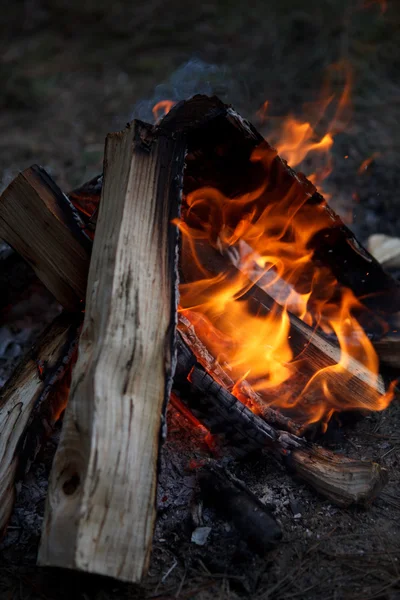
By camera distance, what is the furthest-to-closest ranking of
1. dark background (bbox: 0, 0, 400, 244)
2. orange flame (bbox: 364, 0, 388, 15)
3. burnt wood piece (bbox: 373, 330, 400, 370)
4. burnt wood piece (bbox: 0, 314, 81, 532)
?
orange flame (bbox: 364, 0, 388, 15), dark background (bbox: 0, 0, 400, 244), burnt wood piece (bbox: 373, 330, 400, 370), burnt wood piece (bbox: 0, 314, 81, 532)

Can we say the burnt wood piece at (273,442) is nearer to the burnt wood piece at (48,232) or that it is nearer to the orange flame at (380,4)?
the burnt wood piece at (48,232)

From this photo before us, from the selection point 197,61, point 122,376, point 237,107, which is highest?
point 197,61

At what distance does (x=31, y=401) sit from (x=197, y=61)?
3490 millimetres

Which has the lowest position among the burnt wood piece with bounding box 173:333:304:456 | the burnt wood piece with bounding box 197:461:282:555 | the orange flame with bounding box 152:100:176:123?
the burnt wood piece with bounding box 197:461:282:555

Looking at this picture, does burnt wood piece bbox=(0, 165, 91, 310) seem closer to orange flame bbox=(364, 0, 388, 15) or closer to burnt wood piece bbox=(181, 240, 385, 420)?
burnt wood piece bbox=(181, 240, 385, 420)

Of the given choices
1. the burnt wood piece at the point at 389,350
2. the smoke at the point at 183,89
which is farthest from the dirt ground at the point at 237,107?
the burnt wood piece at the point at 389,350

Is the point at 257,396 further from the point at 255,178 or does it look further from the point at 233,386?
the point at 255,178

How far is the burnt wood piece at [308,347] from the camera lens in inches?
96.3

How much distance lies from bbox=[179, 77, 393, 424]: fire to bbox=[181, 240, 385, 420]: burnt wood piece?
0.01 metres

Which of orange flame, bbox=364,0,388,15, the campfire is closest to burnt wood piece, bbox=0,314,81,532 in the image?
the campfire

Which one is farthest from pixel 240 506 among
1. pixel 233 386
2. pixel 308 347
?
pixel 308 347

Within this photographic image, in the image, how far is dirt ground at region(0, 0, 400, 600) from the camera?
1.77m

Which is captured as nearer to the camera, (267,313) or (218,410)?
(218,410)

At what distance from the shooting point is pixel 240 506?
1910 mm
